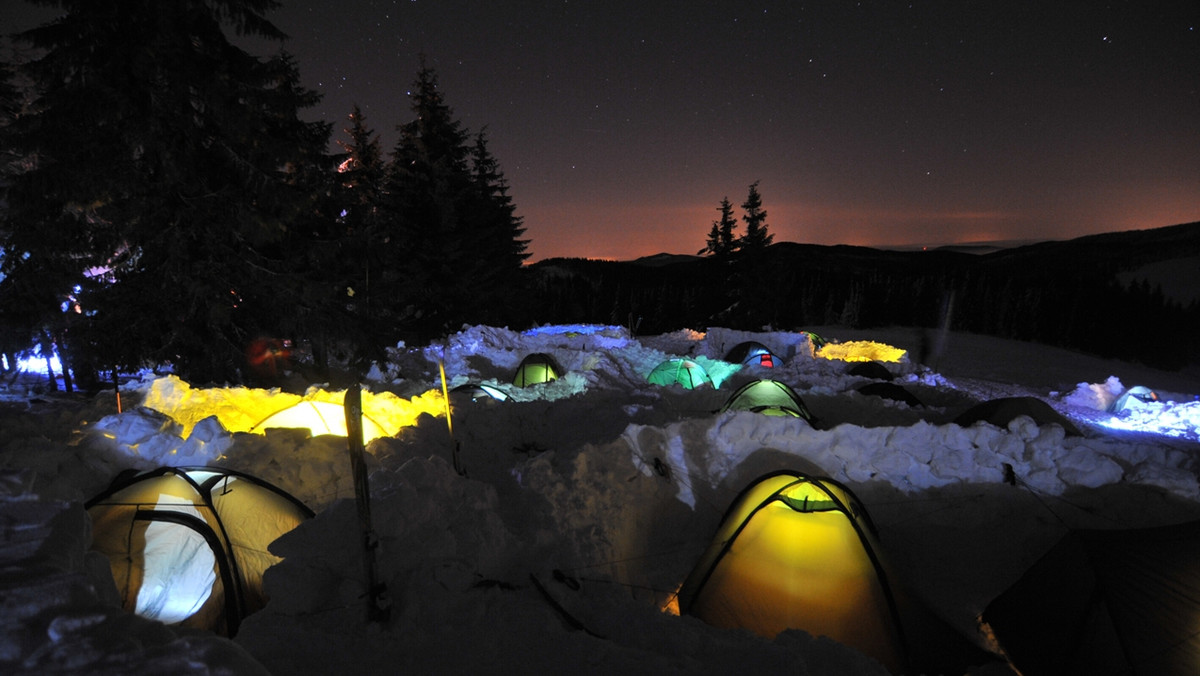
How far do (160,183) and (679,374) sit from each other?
12.7 m

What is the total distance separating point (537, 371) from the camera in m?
14.0

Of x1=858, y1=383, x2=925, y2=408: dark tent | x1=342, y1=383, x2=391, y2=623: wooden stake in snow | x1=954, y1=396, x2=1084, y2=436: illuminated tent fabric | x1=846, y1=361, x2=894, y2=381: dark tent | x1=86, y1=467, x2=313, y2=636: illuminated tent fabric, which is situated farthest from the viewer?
x1=846, y1=361, x2=894, y2=381: dark tent

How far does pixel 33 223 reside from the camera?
8.82 meters

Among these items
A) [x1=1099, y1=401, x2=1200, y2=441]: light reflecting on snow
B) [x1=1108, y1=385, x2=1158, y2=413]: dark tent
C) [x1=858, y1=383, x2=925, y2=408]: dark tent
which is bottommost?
[x1=1099, y1=401, x2=1200, y2=441]: light reflecting on snow

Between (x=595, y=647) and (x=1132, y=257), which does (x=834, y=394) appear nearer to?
(x=595, y=647)

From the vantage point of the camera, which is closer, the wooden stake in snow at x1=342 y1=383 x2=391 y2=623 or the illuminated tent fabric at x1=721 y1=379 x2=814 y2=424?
the wooden stake in snow at x1=342 y1=383 x2=391 y2=623

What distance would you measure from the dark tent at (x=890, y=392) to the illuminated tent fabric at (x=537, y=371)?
8028 millimetres

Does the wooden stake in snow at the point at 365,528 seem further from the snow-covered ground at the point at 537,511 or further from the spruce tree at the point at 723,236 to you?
the spruce tree at the point at 723,236

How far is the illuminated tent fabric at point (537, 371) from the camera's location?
45.6ft

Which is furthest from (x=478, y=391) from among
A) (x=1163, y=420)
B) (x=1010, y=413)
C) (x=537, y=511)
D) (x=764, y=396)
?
(x=1163, y=420)

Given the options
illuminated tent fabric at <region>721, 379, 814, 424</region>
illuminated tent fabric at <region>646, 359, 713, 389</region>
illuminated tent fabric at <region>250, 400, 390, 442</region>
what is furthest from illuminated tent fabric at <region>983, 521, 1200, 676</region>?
illuminated tent fabric at <region>646, 359, 713, 389</region>

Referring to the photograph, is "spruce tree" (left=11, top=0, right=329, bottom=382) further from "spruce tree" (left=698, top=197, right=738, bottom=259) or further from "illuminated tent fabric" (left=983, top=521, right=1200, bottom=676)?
"spruce tree" (left=698, top=197, right=738, bottom=259)

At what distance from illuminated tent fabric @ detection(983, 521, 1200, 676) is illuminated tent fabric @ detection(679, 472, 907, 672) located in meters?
1.10

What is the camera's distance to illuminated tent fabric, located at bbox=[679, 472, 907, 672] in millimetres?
4449
